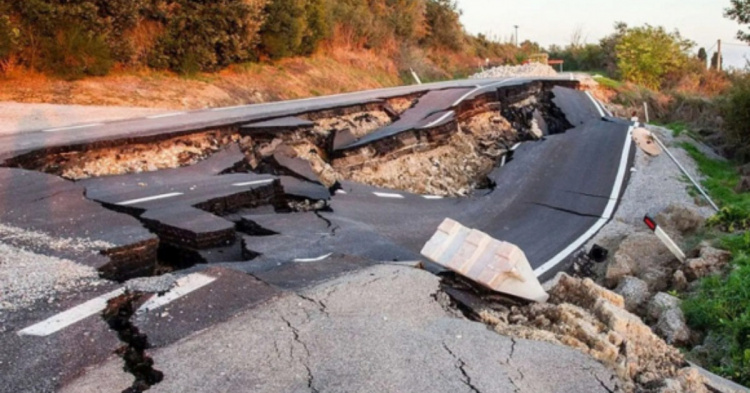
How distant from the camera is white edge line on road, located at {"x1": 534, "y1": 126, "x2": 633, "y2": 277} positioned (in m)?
8.12

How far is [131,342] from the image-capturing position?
3752 mm

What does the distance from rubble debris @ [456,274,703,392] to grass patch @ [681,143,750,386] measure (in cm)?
127

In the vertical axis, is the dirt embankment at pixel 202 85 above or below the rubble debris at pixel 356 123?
above

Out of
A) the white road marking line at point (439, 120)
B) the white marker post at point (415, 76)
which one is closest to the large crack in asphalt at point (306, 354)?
the white road marking line at point (439, 120)

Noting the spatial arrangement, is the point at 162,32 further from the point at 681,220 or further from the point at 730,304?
the point at 730,304

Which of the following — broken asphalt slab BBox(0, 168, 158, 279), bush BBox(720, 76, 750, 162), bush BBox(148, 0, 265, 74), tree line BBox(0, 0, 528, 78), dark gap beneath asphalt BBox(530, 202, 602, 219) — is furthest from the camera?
bush BBox(148, 0, 265, 74)

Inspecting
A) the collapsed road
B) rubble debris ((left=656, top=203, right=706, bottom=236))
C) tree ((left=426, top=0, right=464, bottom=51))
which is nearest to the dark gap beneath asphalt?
the collapsed road

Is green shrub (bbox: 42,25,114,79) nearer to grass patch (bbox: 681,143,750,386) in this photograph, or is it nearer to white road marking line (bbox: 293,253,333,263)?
white road marking line (bbox: 293,253,333,263)

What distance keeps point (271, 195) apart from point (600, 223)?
5.56 meters

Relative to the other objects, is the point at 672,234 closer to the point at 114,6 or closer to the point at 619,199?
the point at 619,199

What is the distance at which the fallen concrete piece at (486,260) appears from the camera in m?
4.93

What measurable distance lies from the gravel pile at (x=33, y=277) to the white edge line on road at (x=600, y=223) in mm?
5524

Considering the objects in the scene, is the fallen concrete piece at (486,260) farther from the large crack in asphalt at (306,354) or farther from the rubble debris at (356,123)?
the rubble debris at (356,123)

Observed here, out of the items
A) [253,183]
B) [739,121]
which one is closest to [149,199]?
[253,183]
